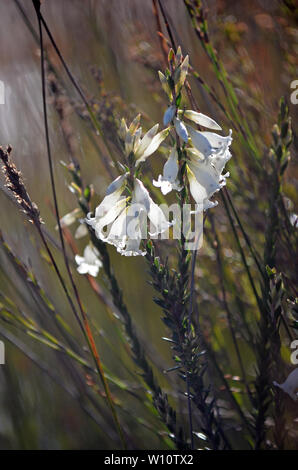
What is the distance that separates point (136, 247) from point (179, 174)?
115 millimetres

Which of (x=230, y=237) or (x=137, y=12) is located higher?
(x=137, y=12)

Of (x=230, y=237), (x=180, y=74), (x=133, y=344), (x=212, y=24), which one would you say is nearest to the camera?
(x=180, y=74)

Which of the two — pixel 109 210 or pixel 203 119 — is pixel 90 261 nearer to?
pixel 109 210

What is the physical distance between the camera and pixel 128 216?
56 cm

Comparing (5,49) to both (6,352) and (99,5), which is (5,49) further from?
(6,352)

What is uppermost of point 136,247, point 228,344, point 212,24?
point 212,24

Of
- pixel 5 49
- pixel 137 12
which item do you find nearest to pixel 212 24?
pixel 137 12

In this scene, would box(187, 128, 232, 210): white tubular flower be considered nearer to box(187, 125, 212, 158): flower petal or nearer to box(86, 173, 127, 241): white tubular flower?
box(187, 125, 212, 158): flower petal

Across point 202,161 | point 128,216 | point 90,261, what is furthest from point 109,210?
point 90,261

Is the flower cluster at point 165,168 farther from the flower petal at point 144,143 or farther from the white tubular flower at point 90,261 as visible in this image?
the white tubular flower at point 90,261

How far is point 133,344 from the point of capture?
76cm

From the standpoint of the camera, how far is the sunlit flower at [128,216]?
1.74 feet

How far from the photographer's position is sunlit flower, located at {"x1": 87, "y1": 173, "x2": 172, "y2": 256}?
530 millimetres

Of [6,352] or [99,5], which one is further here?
[99,5]
